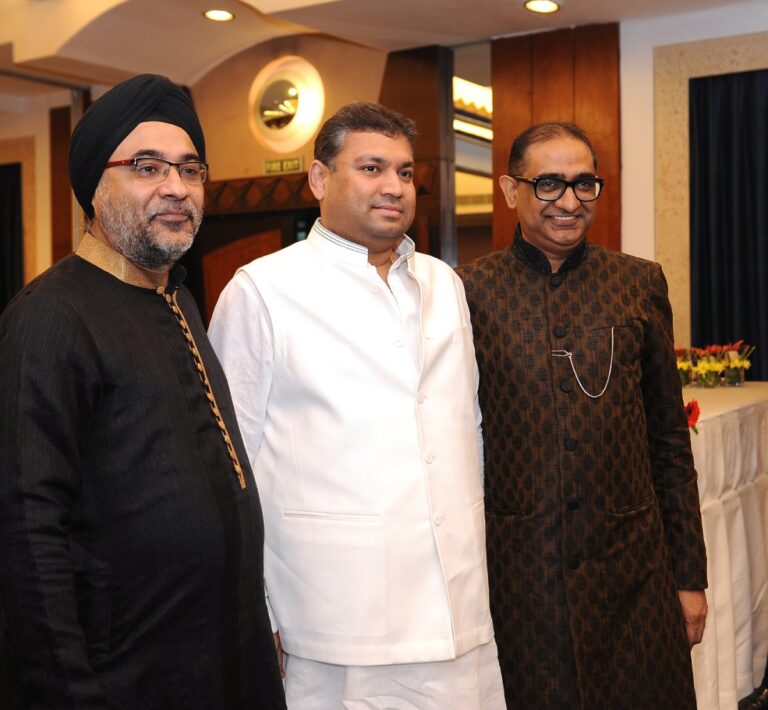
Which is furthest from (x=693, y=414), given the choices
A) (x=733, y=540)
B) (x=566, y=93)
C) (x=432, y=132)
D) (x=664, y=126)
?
(x=432, y=132)

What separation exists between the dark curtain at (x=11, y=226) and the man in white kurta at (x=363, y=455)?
293 inches

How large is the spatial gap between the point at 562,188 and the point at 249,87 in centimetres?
576

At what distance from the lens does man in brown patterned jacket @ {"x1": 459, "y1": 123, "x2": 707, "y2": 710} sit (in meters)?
2.31

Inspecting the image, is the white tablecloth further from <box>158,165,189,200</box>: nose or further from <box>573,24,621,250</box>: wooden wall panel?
<box>158,165,189,200</box>: nose

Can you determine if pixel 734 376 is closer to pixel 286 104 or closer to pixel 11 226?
pixel 286 104

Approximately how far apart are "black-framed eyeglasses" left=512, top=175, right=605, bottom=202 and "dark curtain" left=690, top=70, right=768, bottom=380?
375 centimetres

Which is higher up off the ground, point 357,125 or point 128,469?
point 357,125

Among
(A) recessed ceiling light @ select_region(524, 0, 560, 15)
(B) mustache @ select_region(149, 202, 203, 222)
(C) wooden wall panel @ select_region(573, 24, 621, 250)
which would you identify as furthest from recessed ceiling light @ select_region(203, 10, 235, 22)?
(B) mustache @ select_region(149, 202, 203, 222)

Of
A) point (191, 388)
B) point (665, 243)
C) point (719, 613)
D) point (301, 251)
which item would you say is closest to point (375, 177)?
point (301, 251)

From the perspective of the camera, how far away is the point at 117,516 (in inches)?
61.9

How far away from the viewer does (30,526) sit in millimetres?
1457

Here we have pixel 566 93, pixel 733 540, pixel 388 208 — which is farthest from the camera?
pixel 566 93

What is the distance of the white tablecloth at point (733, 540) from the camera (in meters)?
3.29

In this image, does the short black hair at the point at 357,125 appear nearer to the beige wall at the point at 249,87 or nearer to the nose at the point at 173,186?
the nose at the point at 173,186
